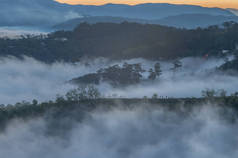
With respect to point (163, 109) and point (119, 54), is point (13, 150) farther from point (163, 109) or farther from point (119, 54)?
point (119, 54)

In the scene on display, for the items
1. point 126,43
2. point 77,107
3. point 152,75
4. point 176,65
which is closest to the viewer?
point 77,107

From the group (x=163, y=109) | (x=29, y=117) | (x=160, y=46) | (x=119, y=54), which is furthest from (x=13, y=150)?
(x=119, y=54)

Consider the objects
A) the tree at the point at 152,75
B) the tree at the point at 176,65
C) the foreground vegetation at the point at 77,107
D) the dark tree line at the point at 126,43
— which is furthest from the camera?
the dark tree line at the point at 126,43

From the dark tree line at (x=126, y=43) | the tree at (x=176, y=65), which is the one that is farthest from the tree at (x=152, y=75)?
the dark tree line at (x=126, y=43)

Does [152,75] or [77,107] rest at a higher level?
[77,107]

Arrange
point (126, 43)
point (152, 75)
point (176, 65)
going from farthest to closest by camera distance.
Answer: point (126, 43) → point (176, 65) → point (152, 75)

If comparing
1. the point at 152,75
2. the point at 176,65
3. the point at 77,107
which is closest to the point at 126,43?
A: the point at 176,65

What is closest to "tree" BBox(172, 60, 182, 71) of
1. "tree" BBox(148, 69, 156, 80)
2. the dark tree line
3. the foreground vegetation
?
the dark tree line

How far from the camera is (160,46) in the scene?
476 ft

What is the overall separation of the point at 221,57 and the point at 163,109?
232ft

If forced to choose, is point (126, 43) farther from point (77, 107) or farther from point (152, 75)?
point (77, 107)

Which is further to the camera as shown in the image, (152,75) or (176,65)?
(176,65)

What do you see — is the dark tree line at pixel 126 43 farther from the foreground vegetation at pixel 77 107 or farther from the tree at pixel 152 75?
the foreground vegetation at pixel 77 107

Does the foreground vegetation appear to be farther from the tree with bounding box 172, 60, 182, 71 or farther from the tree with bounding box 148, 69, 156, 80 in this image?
the tree with bounding box 172, 60, 182, 71
